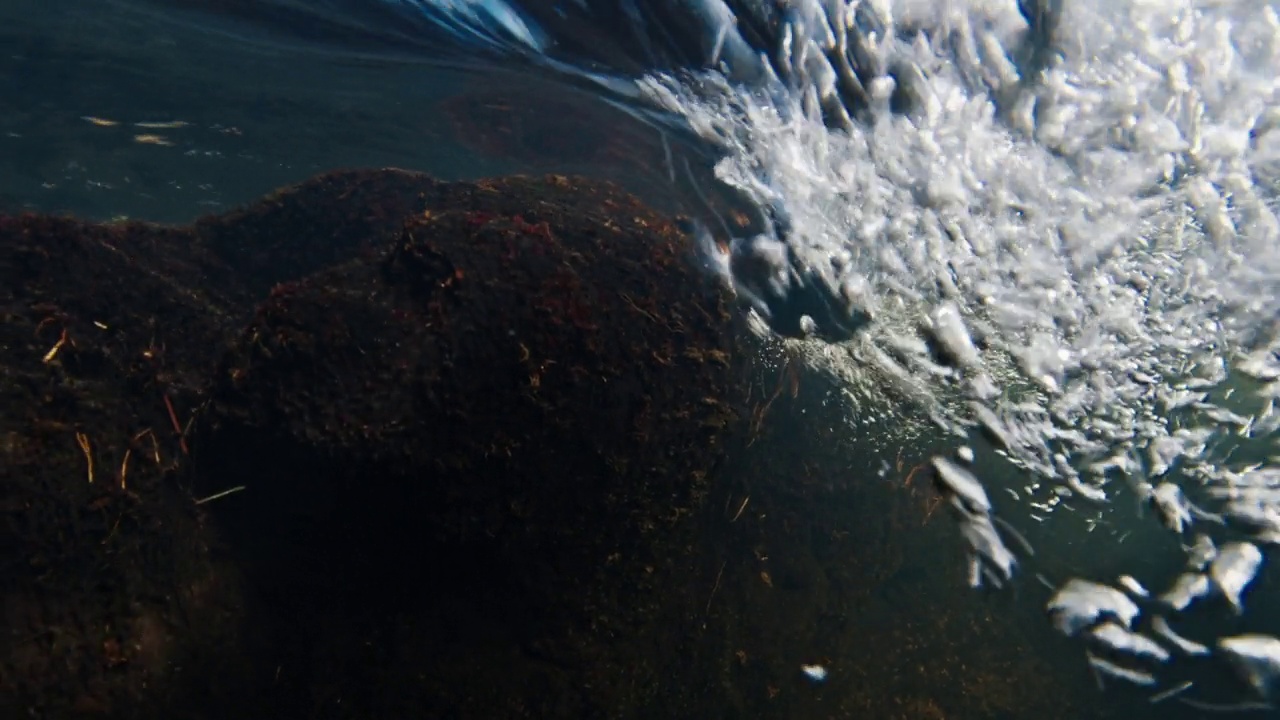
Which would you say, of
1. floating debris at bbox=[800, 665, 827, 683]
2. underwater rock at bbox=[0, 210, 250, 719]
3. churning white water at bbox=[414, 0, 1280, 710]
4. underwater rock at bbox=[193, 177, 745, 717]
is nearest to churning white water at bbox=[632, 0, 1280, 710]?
churning white water at bbox=[414, 0, 1280, 710]

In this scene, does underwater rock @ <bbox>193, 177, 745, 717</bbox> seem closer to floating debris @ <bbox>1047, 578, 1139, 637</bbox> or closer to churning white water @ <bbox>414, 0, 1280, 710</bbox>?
churning white water @ <bbox>414, 0, 1280, 710</bbox>

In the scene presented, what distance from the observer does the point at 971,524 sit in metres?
14.9

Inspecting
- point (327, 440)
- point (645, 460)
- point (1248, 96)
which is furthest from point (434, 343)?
point (1248, 96)

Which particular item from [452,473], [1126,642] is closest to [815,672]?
[1126,642]

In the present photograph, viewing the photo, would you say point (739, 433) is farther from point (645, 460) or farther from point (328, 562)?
point (328, 562)

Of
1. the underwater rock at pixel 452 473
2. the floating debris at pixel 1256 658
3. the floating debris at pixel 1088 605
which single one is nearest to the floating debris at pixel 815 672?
the underwater rock at pixel 452 473

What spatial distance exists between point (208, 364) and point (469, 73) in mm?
8712

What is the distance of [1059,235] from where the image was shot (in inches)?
309

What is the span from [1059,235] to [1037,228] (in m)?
0.27

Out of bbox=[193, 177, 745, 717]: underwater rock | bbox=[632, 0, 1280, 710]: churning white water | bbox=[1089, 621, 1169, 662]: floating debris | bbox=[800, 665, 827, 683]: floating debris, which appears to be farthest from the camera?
bbox=[1089, 621, 1169, 662]: floating debris

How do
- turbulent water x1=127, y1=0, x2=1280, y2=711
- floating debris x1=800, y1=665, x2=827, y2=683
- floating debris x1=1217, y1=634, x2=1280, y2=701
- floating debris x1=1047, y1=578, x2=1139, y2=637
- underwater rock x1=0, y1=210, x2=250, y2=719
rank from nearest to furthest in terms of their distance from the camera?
1. underwater rock x1=0, y1=210, x2=250, y2=719
2. turbulent water x1=127, y1=0, x2=1280, y2=711
3. floating debris x1=1217, y1=634, x2=1280, y2=701
4. floating debris x1=800, y1=665, x2=827, y2=683
5. floating debris x1=1047, y1=578, x2=1139, y2=637

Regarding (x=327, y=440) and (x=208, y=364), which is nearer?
(x=327, y=440)

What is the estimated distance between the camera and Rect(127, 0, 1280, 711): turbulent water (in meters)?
6.05

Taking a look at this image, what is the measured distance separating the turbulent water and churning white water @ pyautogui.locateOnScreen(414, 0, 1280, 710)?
1.4 inches
